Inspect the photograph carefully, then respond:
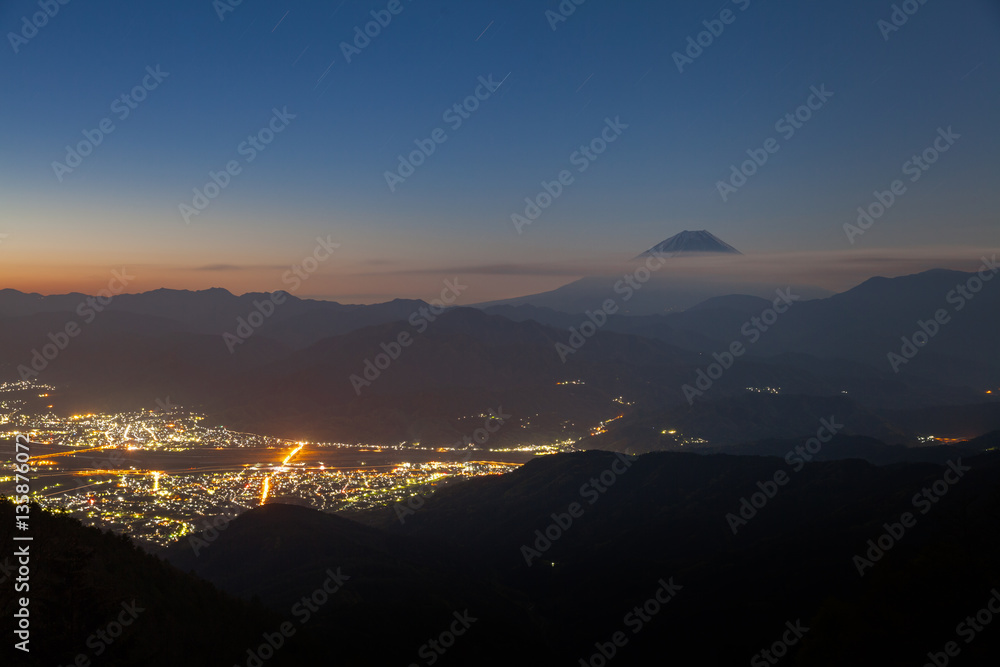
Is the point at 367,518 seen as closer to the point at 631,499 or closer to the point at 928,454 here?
the point at 631,499

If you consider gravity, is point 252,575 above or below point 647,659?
above

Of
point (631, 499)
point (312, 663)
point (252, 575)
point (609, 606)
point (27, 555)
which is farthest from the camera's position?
point (631, 499)

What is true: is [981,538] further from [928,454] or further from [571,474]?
[928,454]

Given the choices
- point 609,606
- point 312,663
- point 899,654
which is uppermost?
point 312,663

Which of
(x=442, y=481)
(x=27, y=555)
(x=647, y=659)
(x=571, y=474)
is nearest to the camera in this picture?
(x=27, y=555)

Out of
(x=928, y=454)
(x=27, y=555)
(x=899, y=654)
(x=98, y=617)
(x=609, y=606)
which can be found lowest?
(x=928, y=454)

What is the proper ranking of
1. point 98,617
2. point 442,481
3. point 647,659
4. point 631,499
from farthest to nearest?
point 442,481 → point 631,499 → point 647,659 → point 98,617

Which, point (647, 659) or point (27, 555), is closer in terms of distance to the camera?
point (27, 555)

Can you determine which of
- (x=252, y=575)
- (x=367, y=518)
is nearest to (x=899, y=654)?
(x=252, y=575)

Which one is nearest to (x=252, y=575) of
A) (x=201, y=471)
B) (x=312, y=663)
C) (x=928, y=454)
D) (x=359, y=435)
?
(x=312, y=663)
